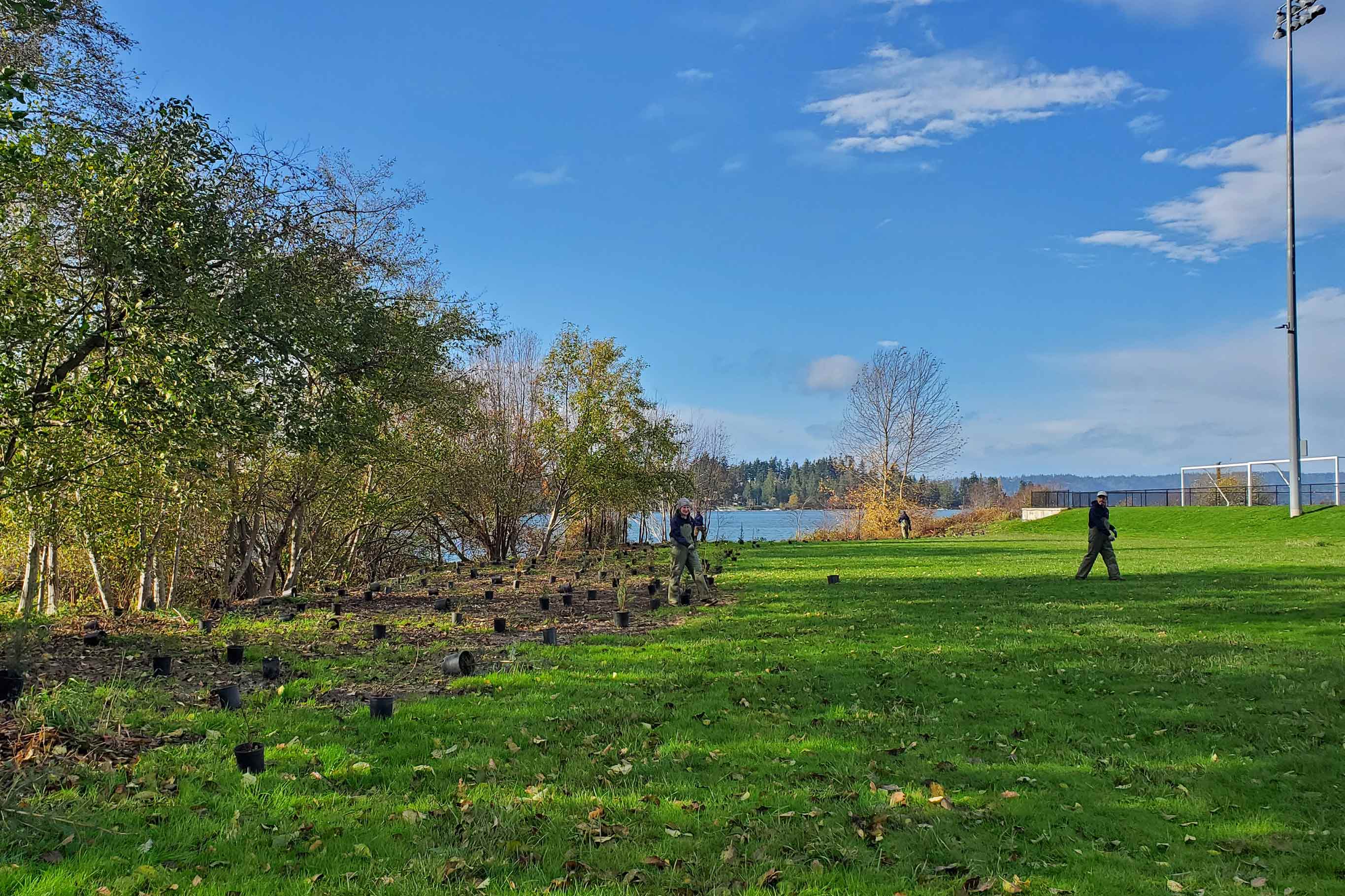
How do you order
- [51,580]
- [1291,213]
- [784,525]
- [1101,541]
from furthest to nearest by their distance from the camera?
[784,525] < [1291,213] < [1101,541] < [51,580]

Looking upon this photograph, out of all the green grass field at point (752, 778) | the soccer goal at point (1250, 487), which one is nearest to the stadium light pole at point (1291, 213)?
the soccer goal at point (1250, 487)

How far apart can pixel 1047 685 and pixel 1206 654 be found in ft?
8.20

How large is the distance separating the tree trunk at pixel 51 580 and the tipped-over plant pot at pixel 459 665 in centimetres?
936

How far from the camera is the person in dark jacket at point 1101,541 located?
51.6 feet

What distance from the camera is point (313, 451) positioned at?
15945 millimetres

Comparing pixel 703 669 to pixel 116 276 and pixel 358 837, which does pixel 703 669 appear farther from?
pixel 116 276

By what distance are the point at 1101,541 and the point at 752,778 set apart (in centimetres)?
1345

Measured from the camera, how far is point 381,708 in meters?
6.37

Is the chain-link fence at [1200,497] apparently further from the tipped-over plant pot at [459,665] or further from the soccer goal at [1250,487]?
the tipped-over plant pot at [459,665]

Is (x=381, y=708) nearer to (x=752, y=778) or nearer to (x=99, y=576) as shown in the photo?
(x=752, y=778)

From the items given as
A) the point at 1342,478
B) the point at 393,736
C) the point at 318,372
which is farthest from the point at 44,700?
the point at 1342,478

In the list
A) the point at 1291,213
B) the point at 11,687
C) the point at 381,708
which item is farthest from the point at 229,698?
the point at 1291,213

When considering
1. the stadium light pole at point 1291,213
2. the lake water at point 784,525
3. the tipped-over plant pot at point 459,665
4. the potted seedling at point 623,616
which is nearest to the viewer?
the tipped-over plant pot at point 459,665

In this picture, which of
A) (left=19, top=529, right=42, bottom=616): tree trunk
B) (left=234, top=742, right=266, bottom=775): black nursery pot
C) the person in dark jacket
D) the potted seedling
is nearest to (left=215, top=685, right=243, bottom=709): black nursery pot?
(left=234, top=742, right=266, bottom=775): black nursery pot
